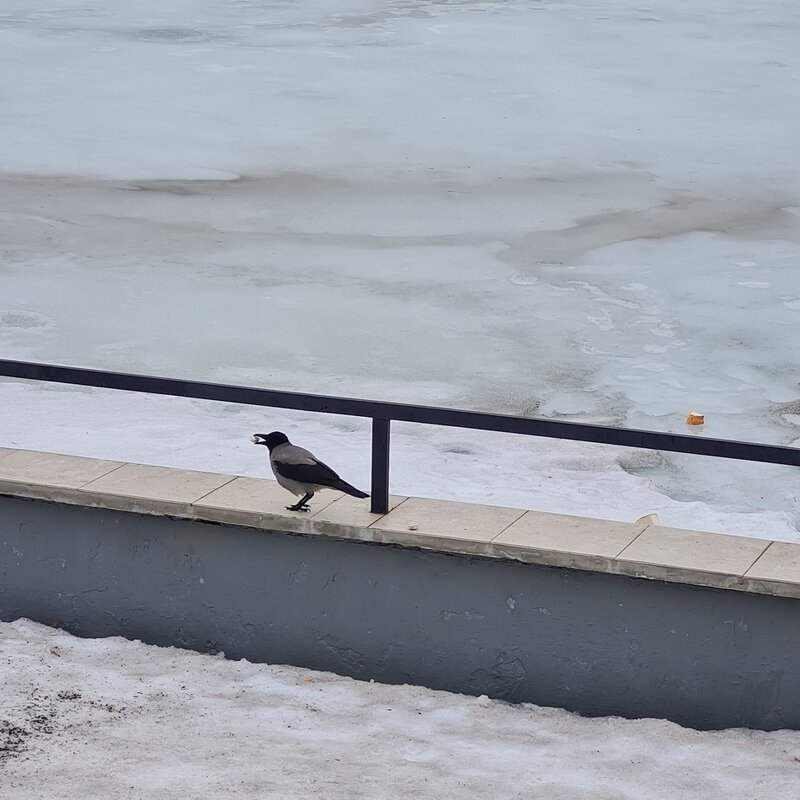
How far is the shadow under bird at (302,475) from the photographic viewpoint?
13.0ft

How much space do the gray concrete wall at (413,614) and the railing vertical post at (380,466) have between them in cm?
14

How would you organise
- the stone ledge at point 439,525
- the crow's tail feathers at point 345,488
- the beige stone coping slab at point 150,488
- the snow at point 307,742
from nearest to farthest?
the snow at point 307,742
the stone ledge at point 439,525
the crow's tail feathers at point 345,488
the beige stone coping slab at point 150,488

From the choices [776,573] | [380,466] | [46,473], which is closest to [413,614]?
[380,466]

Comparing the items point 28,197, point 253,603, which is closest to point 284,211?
point 28,197

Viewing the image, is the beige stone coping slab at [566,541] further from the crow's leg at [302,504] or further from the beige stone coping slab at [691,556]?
the crow's leg at [302,504]

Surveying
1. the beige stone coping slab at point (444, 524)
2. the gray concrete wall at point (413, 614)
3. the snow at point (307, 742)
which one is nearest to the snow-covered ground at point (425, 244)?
the beige stone coping slab at point (444, 524)

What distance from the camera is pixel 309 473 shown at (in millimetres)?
3969

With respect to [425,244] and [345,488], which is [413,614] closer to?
[345,488]

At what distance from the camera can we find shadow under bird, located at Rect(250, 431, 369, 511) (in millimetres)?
3955

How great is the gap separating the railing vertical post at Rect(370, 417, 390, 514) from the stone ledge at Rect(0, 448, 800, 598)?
0.13 feet

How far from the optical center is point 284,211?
10562 millimetres

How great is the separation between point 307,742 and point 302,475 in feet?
2.48

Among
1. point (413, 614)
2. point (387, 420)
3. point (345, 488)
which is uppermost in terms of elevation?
point (387, 420)

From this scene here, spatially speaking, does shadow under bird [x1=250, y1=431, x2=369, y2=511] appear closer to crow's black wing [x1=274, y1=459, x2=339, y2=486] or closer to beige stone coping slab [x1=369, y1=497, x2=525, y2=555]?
crow's black wing [x1=274, y1=459, x2=339, y2=486]
